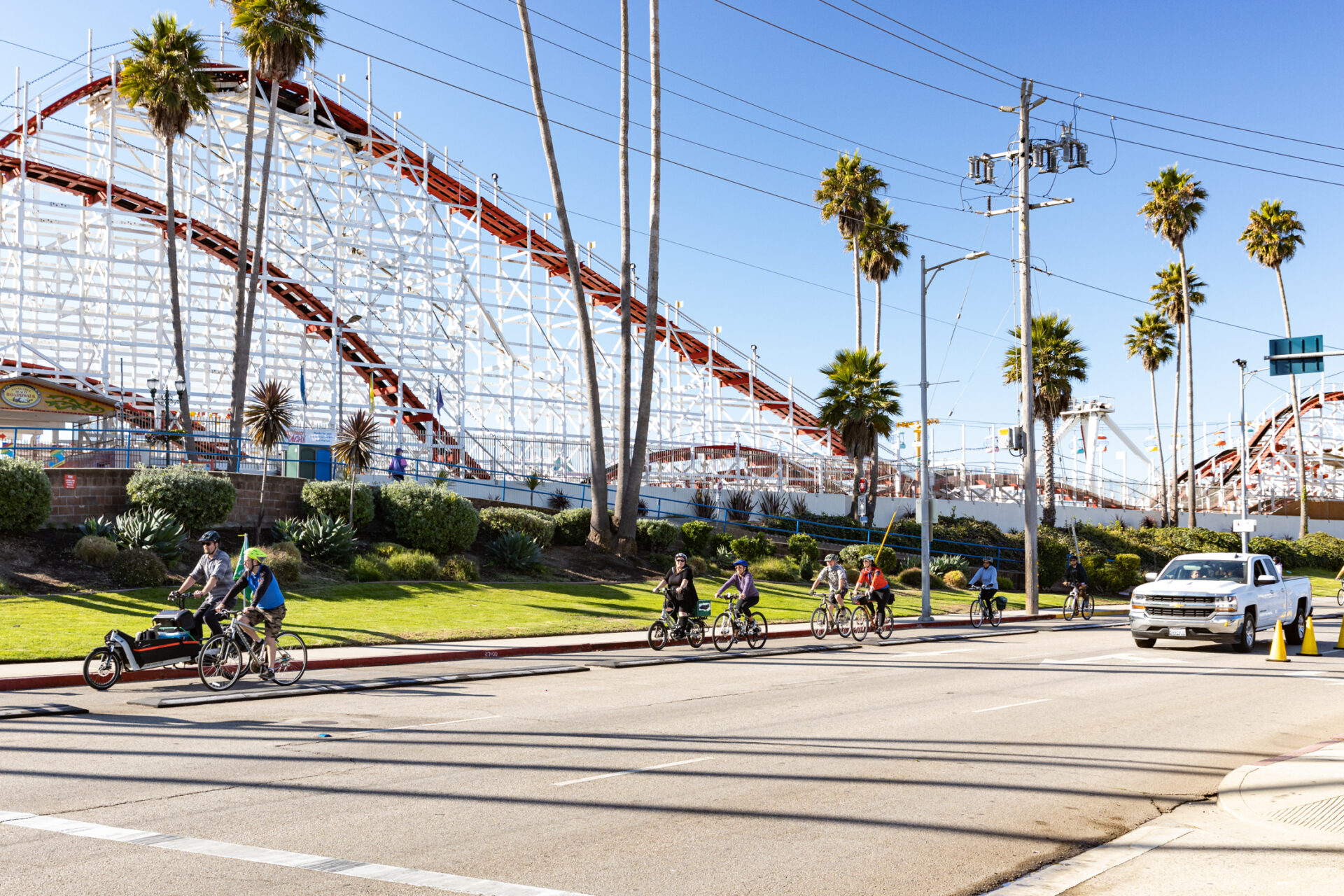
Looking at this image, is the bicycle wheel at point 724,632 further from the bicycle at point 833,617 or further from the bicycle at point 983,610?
the bicycle at point 983,610

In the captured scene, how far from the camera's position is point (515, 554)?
1089 inches

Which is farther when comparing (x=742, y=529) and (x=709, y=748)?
(x=742, y=529)

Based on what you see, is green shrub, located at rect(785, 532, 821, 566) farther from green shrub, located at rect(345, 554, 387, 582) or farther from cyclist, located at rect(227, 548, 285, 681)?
cyclist, located at rect(227, 548, 285, 681)

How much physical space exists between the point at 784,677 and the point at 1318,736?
6.78 metres

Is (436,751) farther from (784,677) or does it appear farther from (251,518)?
(251,518)

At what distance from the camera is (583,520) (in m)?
31.7

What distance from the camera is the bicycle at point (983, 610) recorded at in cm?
2641

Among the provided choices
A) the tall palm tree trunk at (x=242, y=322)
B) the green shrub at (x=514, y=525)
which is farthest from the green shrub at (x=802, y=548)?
the tall palm tree trunk at (x=242, y=322)

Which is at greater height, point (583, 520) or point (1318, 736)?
point (583, 520)

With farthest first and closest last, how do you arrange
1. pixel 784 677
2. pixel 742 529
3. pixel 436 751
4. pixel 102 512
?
pixel 742 529 < pixel 102 512 < pixel 784 677 < pixel 436 751

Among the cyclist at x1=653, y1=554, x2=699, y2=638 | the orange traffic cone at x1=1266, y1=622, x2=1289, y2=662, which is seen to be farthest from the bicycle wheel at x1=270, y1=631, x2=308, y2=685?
the orange traffic cone at x1=1266, y1=622, x2=1289, y2=662

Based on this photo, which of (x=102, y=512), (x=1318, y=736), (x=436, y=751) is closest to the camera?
(x=436, y=751)

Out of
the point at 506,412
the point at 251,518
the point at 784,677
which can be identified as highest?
the point at 506,412

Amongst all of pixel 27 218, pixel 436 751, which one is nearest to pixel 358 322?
pixel 27 218
